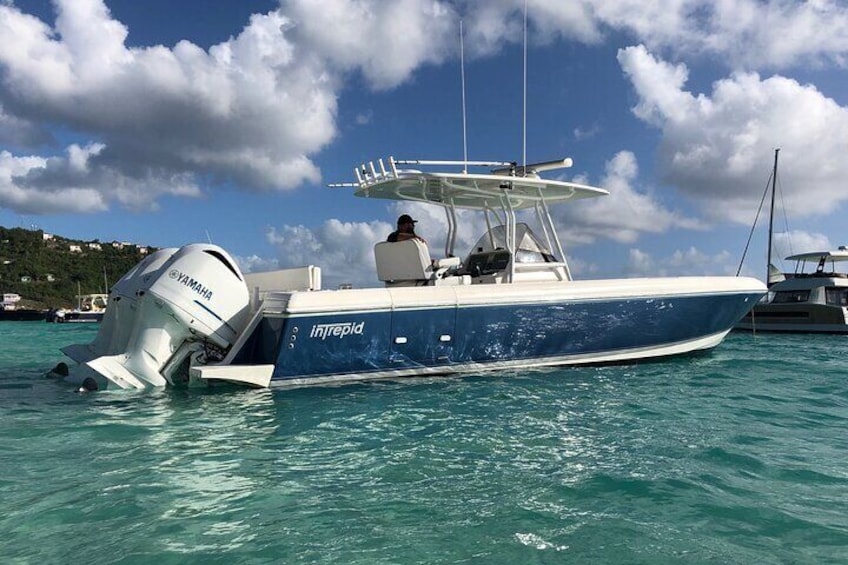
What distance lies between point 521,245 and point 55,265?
115371mm

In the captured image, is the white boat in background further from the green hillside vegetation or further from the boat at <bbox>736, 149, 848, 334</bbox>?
the green hillside vegetation

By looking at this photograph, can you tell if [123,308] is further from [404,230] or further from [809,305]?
[809,305]

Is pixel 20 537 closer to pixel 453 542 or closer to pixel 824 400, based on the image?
pixel 453 542

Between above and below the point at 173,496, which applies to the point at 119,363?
above

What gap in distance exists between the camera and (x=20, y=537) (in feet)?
10.4

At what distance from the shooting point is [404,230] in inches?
411

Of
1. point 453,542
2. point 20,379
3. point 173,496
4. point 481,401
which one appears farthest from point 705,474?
point 20,379

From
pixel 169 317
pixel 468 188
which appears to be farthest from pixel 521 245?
pixel 169 317

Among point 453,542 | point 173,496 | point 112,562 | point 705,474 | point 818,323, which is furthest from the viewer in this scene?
point 818,323

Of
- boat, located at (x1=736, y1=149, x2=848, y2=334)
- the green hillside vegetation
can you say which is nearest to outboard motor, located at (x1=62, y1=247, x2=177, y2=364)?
boat, located at (x1=736, y1=149, x2=848, y2=334)

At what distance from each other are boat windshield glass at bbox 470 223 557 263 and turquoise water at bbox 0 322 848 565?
334cm

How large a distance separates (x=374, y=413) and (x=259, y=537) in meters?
3.19

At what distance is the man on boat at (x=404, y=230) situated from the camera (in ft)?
33.7

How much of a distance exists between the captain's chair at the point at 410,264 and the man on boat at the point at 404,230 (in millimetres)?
153
